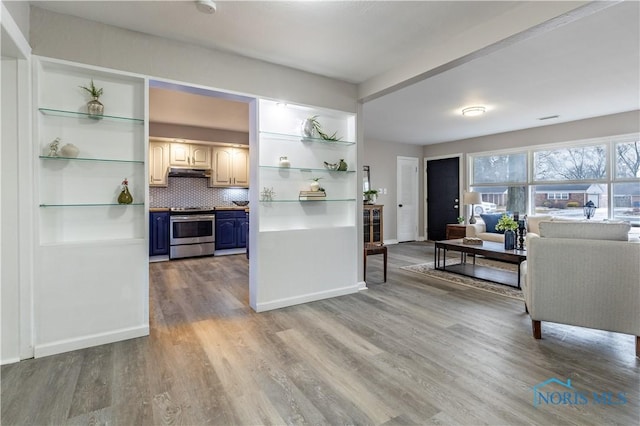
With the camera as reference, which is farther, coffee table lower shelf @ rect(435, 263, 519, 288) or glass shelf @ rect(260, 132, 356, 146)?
coffee table lower shelf @ rect(435, 263, 519, 288)

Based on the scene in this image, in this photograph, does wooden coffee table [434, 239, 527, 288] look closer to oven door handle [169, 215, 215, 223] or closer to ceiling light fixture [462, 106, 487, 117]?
ceiling light fixture [462, 106, 487, 117]

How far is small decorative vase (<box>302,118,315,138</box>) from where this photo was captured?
3.47 m

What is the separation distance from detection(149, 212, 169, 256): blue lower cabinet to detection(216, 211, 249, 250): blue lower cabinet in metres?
0.92

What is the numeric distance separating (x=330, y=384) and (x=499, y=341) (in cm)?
147

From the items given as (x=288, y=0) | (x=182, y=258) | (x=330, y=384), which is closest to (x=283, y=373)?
(x=330, y=384)

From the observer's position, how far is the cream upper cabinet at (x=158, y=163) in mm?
5824

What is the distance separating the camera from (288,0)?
84.8 inches

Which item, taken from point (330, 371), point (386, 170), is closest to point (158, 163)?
point (386, 170)

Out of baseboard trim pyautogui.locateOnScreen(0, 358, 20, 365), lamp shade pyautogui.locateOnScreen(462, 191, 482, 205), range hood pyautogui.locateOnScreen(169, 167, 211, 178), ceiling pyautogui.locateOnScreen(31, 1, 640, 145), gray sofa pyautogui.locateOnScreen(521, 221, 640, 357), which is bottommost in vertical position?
baseboard trim pyautogui.locateOnScreen(0, 358, 20, 365)

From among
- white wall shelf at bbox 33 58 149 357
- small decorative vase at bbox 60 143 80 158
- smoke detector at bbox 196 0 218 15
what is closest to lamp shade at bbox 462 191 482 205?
smoke detector at bbox 196 0 218 15

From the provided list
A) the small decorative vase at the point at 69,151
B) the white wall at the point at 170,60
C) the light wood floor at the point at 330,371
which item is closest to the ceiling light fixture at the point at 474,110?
the white wall at the point at 170,60

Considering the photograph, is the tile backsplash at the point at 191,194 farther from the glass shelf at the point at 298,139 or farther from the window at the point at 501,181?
the window at the point at 501,181

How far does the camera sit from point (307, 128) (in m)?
3.47

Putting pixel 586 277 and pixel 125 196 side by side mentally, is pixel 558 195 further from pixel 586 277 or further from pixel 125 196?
pixel 125 196
